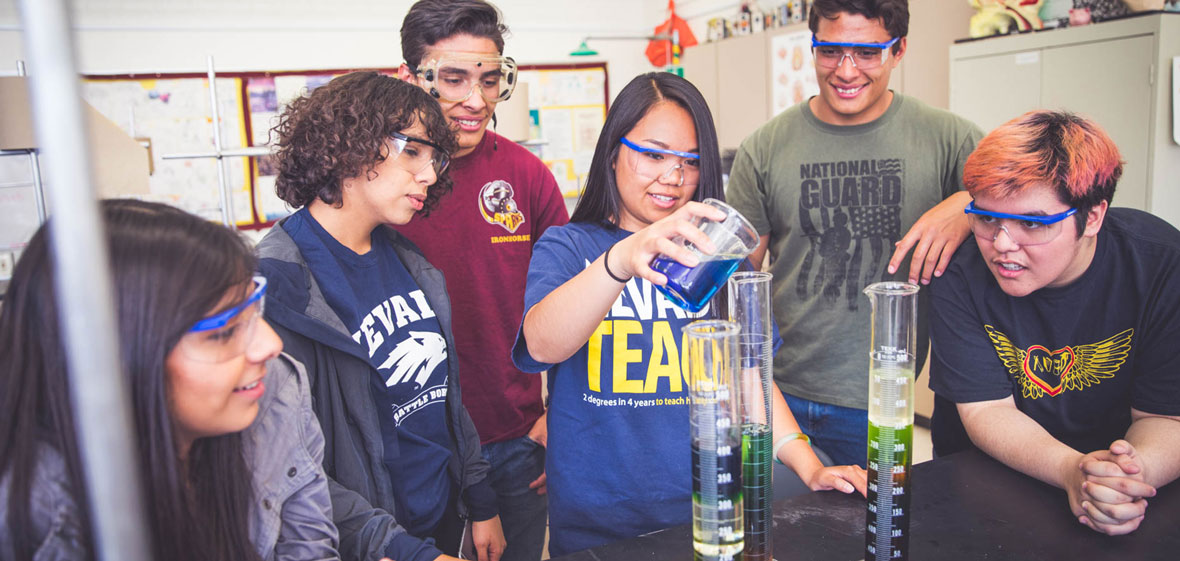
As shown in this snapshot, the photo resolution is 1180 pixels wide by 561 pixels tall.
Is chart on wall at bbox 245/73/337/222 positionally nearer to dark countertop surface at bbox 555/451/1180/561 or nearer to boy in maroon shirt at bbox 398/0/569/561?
boy in maroon shirt at bbox 398/0/569/561

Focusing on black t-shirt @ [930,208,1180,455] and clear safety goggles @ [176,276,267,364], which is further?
black t-shirt @ [930,208,1180,455]

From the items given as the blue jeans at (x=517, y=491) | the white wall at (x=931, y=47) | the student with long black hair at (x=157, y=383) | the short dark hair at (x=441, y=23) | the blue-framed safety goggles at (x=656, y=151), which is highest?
the white wall at (x=931, y=47)

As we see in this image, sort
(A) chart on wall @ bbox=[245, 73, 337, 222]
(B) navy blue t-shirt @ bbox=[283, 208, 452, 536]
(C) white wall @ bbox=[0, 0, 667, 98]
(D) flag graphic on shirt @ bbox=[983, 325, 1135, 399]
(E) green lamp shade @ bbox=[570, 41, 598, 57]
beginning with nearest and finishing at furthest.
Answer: (B) navy blue t-shirt @ bbox=[283, 208, 452, 536] < (D) flag graphic on shirt @ bbox=[983, 325, 1135, 399] < (C) white wall @ bbox=[0, 0, 667, 98] < (A) chart on wall @ bbox=[245, 73, 337, 222] < (E) green lamp shade @ bbox=[570, 41, 598, 57]

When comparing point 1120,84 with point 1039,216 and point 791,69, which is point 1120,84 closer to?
point 1039,216

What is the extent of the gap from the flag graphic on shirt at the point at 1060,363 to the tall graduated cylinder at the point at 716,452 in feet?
3.05


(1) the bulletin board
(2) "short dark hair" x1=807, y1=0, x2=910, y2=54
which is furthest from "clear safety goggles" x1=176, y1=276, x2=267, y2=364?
(1) the bulletin board

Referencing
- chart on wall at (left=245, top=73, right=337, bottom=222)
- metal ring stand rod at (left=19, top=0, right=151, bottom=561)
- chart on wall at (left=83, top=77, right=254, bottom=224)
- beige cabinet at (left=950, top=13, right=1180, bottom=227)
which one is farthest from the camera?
chart on wall at (left=245, top=73, right=337, bottom=222)

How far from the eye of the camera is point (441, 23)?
5.93 ft

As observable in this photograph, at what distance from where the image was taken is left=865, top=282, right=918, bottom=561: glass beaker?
0.91 m

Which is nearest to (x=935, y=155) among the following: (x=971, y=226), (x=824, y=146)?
(x=824, y=146)

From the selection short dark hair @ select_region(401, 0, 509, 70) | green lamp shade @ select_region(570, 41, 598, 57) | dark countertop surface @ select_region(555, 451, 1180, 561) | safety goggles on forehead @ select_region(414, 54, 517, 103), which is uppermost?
green lamp shade @ select_region(570, 41, 598, 57)

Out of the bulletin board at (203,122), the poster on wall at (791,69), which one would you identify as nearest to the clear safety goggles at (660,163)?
the bulletin board at (203,122)

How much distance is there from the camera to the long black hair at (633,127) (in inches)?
57.6

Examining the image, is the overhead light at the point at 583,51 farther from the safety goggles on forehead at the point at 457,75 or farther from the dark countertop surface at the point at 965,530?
the dark countertop surface at the point at 965,530
